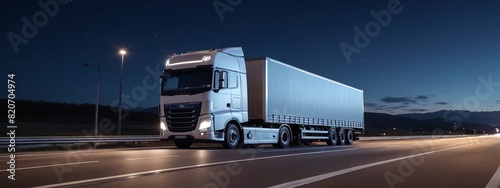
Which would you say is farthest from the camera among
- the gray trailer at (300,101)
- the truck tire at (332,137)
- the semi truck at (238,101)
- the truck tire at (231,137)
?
the truck tire at (332,137)

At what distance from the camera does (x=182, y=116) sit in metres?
18.2

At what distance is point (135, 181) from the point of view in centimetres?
767

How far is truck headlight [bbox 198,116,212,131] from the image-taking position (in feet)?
58.0

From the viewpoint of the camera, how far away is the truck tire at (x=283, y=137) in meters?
22.0

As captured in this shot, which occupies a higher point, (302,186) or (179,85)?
(179,85)

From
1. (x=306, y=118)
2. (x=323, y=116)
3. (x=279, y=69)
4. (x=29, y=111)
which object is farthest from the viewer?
(x=29, y=111)

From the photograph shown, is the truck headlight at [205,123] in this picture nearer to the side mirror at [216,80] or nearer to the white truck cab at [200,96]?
the white truck cab at [200,96]

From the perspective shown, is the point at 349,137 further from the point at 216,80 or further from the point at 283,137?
the point at 216,80

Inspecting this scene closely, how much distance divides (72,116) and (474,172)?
315 ft

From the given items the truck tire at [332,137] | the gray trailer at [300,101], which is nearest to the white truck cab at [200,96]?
the gray trailer at [300,101]

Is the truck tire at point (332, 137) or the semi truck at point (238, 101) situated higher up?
the semi truck at point (238, 101)

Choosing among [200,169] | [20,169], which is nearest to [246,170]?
[200,169]

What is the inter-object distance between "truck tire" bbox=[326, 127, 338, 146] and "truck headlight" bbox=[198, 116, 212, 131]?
36.5ft

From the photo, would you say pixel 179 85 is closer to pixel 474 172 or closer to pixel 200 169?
pixel 200 169
